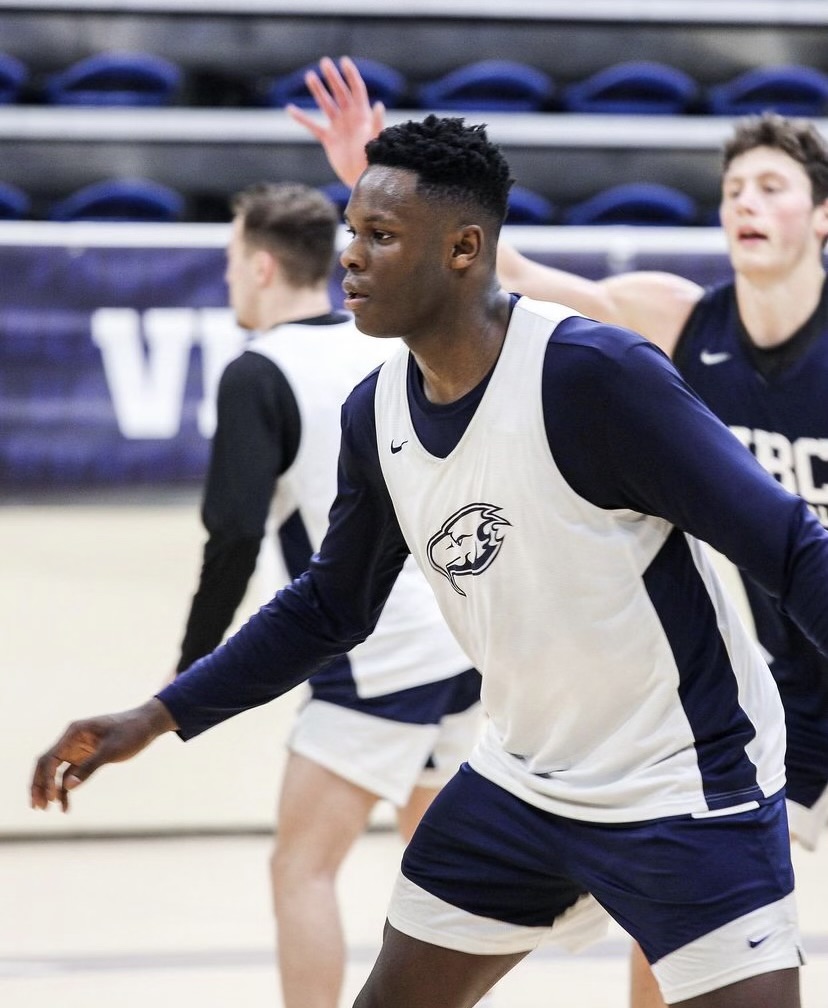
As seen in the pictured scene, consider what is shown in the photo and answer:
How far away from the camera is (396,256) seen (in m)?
2.04

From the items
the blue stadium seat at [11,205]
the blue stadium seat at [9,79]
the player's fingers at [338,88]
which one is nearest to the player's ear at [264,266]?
the player's fingers at [338,88]

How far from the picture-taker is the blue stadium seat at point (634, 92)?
9.66 meters

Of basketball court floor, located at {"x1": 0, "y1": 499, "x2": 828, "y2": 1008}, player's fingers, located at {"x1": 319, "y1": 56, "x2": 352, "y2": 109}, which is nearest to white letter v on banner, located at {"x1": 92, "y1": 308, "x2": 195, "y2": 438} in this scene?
basketball court floor, located at {"x1": 0, "y1": 499, "x2": 828, "y2": 1008}

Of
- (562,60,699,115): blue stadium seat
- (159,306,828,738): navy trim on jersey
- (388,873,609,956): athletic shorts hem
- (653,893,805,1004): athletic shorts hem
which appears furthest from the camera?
(562,60,699,115): blue stadium seat

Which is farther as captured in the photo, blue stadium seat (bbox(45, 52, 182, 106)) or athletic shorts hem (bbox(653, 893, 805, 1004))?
blue stadium seat (bbox(45, 52, 182, 106))

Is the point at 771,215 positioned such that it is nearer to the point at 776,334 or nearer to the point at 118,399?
the point at 776,334

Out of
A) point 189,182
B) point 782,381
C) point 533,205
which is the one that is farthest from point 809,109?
point 782,381

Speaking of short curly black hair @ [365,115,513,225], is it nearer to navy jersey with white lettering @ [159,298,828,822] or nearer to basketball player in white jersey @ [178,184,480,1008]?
navy jersey with white lettering @ [159,298,828,822]

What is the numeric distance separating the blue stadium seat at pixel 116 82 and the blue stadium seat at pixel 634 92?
8.50 feet

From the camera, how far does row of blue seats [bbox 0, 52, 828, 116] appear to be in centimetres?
926

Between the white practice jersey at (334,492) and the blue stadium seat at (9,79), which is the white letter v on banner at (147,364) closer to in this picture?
the white practice jersey at (334,492)

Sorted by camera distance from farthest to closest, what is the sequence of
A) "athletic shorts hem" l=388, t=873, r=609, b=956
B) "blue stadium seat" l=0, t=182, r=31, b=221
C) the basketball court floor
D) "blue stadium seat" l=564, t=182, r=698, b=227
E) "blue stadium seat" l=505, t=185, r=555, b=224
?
1. "blue stadium seat" l=564, t=182, r=698, b=227
2. "blue stadium seat" l=505, t=185, r=555, b=224
3. "blue stadium seat" l=0, t=182, r=31, b=221
4. the basketball court floor
5. "athletic shorts hem" l=388, t=873, r=609, b=956

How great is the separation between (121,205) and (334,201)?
4.13 feet

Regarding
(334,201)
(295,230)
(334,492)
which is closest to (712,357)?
(334,492)
